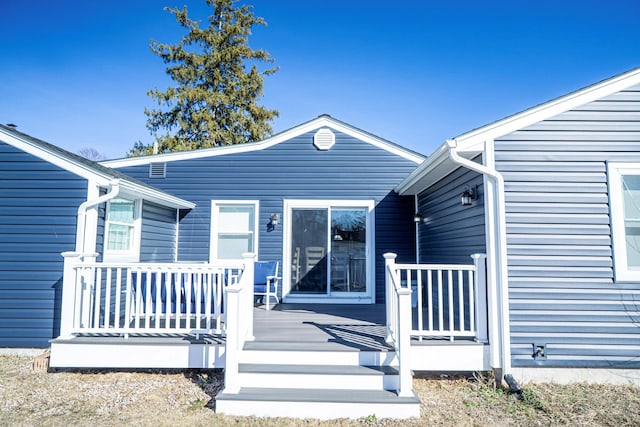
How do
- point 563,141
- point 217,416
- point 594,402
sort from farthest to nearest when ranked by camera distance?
point 563,141, point 594,402, point 217,416

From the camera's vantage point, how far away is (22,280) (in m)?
4.57

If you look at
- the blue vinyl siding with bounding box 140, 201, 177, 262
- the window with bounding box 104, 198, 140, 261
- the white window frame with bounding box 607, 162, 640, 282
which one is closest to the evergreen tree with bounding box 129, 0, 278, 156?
the blue vinyl siding with bounding box 140, 201, 177, 262

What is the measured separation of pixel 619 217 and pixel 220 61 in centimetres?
1503

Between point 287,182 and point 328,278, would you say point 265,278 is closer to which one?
point 328,278

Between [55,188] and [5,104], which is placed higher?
[5,104]

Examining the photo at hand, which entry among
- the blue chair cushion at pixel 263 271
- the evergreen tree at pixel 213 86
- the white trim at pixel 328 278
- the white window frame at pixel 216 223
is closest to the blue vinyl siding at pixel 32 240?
the white window frame at pixel 216 223

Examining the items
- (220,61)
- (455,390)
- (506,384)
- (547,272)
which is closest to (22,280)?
(455,390)

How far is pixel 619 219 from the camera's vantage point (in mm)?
3781

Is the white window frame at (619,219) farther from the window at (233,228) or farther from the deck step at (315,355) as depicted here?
the window at (233,228)

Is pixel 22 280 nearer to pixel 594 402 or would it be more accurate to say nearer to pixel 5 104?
pixel 594 402

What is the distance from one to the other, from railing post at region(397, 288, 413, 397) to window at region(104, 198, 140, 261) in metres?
4.23

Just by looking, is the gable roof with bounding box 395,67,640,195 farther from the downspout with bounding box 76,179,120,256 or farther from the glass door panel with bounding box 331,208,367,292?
the downspout with bounding box 76,179,120,256

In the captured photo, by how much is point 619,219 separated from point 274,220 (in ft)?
17.4

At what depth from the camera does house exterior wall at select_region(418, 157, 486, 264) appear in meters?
4.25
